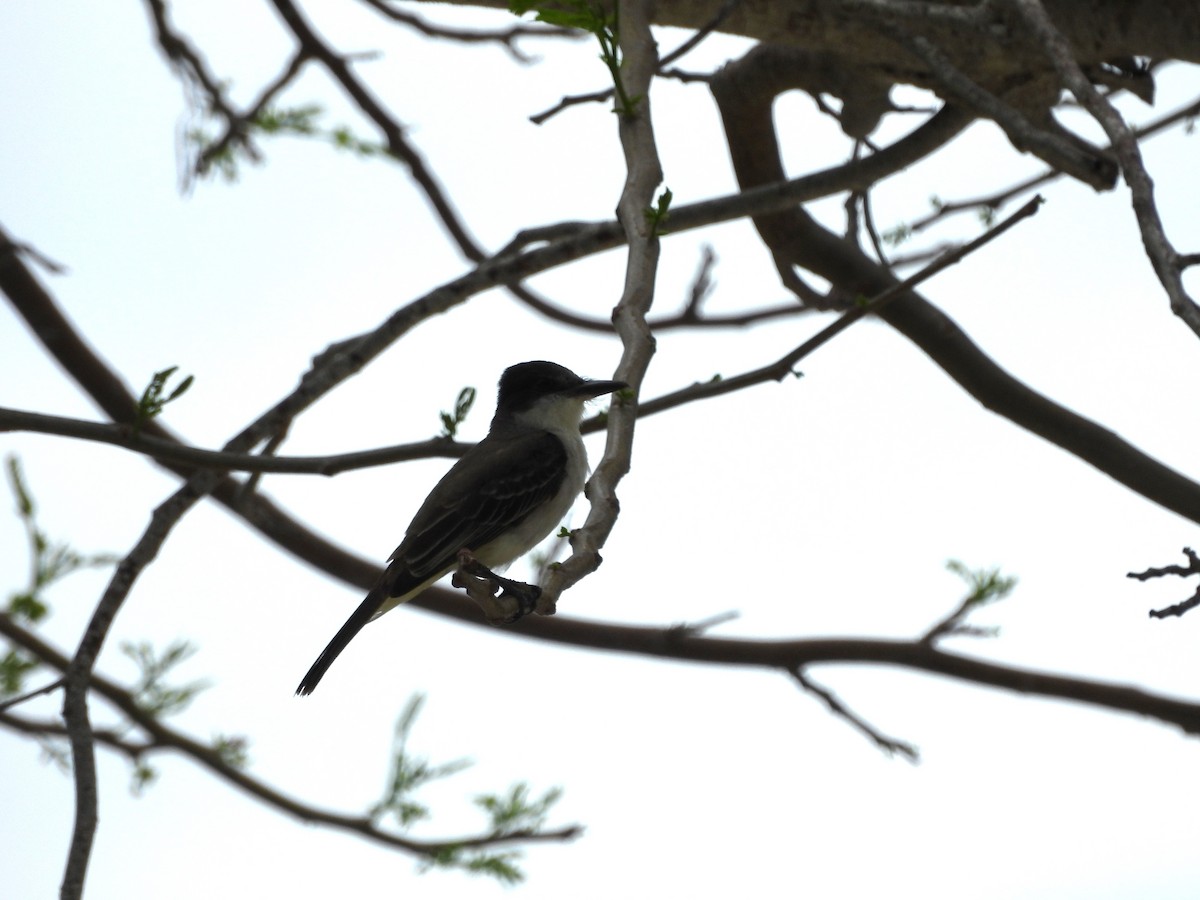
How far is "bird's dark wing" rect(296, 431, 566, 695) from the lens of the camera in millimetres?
5484

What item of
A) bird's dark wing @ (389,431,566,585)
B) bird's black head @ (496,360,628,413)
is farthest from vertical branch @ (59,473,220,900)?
bird's black head @ (496,360,628,413)

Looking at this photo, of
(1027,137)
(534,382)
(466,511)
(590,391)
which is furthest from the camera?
(534,382)

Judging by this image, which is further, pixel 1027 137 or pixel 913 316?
pixel 913 316

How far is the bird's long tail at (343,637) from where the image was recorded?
17.1 ft

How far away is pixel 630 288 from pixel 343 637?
2.52 metres

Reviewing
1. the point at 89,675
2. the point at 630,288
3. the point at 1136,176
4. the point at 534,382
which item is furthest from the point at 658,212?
the point at 534,382

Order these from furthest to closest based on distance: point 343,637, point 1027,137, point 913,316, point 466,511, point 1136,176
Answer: point 466,511, point 913,316, point 343,637, point 1027,137, point 1136,176

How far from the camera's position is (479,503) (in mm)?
5871

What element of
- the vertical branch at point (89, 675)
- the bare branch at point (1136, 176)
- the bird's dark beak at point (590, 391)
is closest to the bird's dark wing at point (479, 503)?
the bird's dark beak at point (590, 391)

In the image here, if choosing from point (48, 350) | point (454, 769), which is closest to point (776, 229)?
point (454, 769)

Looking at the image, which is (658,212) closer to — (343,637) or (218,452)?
(218,452)

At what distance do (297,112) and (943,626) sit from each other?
14.0 ft

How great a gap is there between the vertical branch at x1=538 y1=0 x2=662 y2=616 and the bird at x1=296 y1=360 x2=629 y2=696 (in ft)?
5.98

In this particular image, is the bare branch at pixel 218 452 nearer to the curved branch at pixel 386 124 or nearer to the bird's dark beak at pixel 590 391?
the bird's dark beak at pixel 590 391
